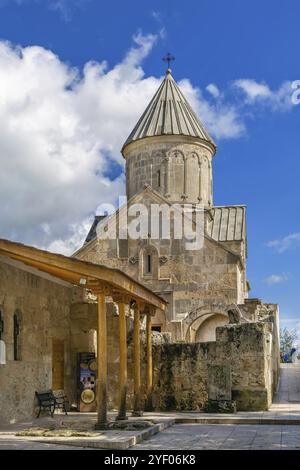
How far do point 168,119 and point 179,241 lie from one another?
700 cm

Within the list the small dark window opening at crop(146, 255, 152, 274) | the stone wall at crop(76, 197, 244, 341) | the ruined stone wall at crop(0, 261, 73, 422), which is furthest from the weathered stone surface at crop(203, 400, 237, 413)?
the small dark window opening at crop(146, 255, 152, 274)

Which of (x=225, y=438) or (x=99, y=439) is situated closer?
(x=99, y=439)

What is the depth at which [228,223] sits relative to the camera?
31062 mm

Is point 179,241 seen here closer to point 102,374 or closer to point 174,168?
point 174,168

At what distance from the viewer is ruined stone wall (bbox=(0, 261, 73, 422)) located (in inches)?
513

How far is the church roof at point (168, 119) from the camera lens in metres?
28.7

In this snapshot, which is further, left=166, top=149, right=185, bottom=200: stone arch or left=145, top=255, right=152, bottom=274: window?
left=166, top=149, right=185, bottom=200: stone arch

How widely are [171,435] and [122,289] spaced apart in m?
2.70

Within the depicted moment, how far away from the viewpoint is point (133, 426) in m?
11.6

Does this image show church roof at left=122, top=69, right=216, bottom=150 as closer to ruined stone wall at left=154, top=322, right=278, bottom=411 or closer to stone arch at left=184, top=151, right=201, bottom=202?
stone arch at left=184, top=151, right=201, bottom=202

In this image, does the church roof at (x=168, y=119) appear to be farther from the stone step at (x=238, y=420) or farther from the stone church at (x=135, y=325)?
the stone step at (x=238, y=420)

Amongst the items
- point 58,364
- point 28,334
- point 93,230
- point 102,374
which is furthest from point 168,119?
point 102,374
